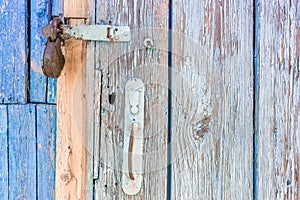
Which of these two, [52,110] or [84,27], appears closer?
[84,27]

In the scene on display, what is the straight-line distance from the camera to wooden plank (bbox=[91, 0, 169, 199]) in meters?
0.88

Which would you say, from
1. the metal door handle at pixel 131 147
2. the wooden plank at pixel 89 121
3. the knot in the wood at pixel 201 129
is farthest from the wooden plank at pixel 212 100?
the wooden plank at pixel 89 121

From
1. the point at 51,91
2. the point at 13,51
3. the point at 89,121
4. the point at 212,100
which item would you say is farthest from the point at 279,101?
the point at 13,51

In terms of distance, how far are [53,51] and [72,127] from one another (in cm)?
20

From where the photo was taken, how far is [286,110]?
0.94 meters

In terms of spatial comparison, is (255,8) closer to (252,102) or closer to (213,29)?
(213,29)

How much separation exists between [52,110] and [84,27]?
1.05ft

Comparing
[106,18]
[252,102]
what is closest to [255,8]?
[252,102]

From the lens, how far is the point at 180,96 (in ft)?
2.96

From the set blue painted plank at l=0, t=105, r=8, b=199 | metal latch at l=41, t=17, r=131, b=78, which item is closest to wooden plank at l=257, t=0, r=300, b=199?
metal latch at l=41, t=17, r=131, b=78

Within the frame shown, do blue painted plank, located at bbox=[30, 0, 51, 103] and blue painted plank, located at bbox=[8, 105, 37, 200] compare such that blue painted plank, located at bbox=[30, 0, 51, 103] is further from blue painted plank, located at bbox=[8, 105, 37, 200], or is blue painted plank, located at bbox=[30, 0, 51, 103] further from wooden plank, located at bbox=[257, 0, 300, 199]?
wooden plank, located at bbox=[257, 0, 300, 199]

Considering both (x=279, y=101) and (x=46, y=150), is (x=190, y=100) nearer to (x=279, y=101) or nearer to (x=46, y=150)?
(x=279, y=101)

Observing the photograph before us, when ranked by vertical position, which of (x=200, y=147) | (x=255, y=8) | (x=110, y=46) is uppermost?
(x=255, y=8)

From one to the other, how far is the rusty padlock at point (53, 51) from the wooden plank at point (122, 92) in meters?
0.08
